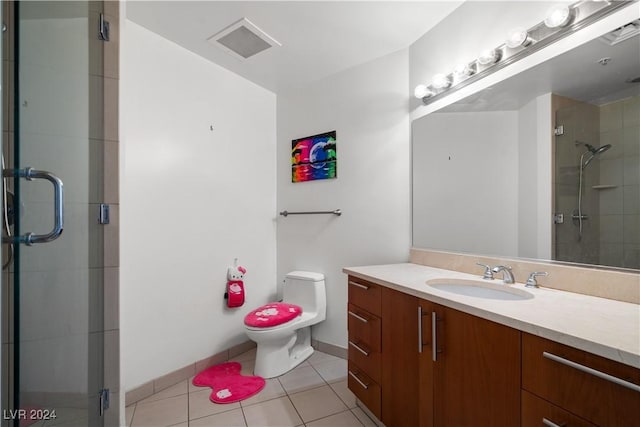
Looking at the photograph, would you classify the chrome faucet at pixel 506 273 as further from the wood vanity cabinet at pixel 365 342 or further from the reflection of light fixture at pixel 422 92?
the reflection of light fixture at pixel 422 92

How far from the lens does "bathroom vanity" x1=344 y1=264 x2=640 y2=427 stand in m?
0.66

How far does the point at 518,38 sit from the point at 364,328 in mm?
1633

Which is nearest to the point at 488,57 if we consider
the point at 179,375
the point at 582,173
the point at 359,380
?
the point at 582,173

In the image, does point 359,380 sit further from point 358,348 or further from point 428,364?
point 428,364

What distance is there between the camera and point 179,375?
1.95 m

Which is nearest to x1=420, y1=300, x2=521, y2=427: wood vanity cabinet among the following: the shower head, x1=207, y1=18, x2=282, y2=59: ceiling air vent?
the shower head

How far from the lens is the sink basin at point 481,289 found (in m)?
1.25

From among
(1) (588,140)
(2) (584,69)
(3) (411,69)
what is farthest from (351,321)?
(3) (411,69)

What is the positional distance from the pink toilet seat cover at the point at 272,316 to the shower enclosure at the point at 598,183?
1.61 meters

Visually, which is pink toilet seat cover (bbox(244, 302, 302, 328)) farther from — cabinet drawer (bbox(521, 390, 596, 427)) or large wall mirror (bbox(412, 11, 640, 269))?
cabinet drawer (bbox(521, 390, 596, 427))

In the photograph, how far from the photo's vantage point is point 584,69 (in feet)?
3.78

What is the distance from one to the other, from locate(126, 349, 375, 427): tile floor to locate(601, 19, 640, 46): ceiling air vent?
80.6 inches

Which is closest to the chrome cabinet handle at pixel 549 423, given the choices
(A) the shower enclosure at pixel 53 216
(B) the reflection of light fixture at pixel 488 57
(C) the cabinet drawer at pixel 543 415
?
(C) the cabinet drawer at pixel 543 415

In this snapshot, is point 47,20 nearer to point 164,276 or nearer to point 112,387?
point 164,276
